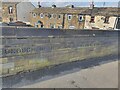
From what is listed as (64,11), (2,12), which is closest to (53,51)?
(64,11)

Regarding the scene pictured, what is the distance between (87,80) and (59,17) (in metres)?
22.9

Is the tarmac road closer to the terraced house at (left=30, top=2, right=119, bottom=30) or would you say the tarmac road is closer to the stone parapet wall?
the stone parapet wall

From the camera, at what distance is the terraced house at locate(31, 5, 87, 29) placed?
1064 inches

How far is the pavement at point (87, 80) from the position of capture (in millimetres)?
6086

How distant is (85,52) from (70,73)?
2.34 metres

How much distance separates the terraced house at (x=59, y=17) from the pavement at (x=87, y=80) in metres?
19.3

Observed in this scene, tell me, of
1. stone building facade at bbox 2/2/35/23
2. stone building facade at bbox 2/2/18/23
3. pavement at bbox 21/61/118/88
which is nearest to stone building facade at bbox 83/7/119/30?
stone building facade at bbox 2/2/35/23

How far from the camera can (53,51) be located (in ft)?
25.4

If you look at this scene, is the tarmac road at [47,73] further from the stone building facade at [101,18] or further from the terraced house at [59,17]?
the terraced house at [59,17]

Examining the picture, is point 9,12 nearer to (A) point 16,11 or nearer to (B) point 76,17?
(A) point 16,11

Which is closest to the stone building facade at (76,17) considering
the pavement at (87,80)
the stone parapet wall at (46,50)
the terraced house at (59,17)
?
the terraced house at (59,17)

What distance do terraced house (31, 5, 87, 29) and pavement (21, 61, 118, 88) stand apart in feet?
63.2

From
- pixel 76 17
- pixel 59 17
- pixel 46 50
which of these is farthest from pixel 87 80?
pixel 59 17

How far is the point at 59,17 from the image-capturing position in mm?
28781
